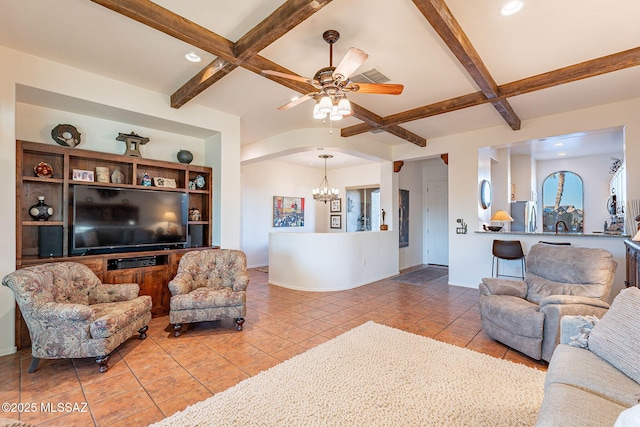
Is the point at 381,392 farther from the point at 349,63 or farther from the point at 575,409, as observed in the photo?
the point at 349,63

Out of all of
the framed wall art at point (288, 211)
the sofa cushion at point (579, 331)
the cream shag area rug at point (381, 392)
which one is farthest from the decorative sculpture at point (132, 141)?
the sofa cushion at point (579, 331)

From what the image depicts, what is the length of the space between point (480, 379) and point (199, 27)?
3701 mm

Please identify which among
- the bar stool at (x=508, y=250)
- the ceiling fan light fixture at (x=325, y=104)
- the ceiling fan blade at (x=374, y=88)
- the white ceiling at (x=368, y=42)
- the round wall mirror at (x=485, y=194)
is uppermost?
the white ceiling at (x=368, y=42)

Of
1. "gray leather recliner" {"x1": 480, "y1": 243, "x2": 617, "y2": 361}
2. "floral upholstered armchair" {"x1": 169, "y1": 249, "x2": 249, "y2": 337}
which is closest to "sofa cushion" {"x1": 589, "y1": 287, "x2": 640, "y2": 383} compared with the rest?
"gray leather recliner" {"x1": 480, "y1": 243, "x2": 617, "y2": 361}

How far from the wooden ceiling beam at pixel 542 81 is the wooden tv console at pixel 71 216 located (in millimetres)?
3710

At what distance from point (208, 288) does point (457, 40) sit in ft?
12.1

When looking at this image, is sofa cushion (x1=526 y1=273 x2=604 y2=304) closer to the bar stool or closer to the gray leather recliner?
the gray leather recliner

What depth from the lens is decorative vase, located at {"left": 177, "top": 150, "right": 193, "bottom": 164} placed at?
14.4 ft

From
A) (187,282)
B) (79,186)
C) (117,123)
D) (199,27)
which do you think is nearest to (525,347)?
(187,282)

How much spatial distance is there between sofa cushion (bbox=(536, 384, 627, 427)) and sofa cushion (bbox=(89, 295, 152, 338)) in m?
2.99

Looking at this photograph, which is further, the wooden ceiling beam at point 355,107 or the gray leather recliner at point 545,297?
the wooden ceiling beam at point 355,107

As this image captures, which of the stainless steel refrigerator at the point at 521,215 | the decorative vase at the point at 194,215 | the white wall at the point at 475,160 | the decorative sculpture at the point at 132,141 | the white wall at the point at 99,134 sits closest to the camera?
the white wall at the point at 99,134

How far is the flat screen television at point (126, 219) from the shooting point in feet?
11.1

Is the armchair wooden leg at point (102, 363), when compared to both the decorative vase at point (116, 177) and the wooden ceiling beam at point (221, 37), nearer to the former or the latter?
the decorative vase at point (116, 177)
